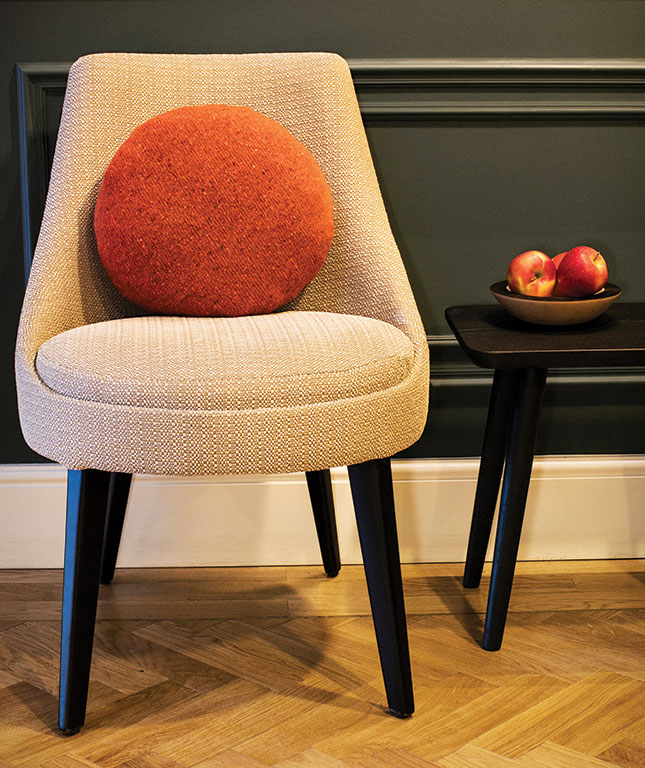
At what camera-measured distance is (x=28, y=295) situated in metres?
1.17

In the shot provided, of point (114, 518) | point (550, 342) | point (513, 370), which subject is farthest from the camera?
point (114, 518)

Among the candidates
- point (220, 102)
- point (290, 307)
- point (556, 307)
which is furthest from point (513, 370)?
→ point (220, 102)

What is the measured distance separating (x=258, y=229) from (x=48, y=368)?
368 millimetres

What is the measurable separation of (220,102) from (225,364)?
58cm

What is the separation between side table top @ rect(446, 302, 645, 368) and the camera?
113 cm

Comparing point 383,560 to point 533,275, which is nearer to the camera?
point 383,560

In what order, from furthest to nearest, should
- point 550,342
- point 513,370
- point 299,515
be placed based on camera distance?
1. point 299,515
2. point 513,370
3. point 550,342

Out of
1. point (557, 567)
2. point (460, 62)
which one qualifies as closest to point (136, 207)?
point (460, 62)

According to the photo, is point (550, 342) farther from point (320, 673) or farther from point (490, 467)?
point (320, 673)

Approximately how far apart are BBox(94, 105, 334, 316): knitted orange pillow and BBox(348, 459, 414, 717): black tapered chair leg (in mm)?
347

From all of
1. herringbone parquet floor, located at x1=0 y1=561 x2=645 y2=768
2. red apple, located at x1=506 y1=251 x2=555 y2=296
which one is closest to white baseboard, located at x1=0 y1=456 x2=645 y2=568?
herringbone parquet floor, located at x1=0 y1=561 x2=645 y2=768

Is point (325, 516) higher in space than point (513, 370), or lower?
lower

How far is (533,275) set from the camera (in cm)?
123

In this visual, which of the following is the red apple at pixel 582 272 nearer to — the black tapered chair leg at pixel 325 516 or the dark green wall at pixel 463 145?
the dark green wall at pixel 463 145
